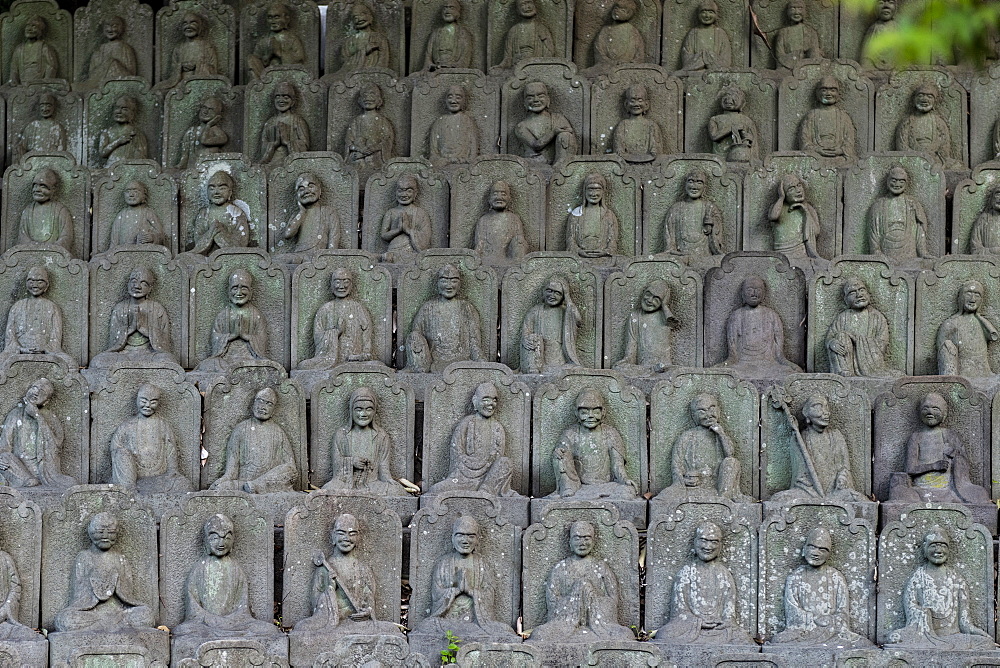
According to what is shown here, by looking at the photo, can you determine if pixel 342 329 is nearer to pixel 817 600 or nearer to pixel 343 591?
pixel 343 591

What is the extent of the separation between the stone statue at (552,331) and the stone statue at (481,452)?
771mm

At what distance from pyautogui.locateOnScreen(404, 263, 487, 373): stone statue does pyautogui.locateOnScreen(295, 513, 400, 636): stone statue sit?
202 centimetres

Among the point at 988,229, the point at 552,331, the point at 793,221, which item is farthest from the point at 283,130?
the point at 988,229

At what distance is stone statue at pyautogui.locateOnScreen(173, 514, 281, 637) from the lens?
12.0 metres

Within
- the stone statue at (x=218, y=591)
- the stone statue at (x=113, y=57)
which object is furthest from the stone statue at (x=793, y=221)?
the stone statue at (x=113, y=57)

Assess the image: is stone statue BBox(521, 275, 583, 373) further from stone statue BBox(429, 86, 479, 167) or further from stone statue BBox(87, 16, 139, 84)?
stone statue BBox(87, 16, 139, 84)

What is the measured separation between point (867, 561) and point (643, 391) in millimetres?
2237

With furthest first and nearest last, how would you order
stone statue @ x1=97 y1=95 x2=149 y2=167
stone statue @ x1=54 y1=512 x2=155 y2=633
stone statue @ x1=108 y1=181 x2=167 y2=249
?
stone statue @ x1=97 y1=95 x2=149 y2=167 < stone statue @ x1=108 y1=181 x2=167 y2=249 < stone statue @ x1=54 y1=512 x2=155 y2=633

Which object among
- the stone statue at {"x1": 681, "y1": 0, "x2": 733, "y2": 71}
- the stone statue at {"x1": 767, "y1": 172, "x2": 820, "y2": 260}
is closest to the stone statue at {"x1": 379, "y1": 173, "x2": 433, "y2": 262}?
the stone statue at {"x1": 767, "y1": 172, "x2": 820, "y2": 260}

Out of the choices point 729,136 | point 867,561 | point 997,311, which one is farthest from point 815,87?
point 867,561

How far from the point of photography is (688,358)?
1421 cm

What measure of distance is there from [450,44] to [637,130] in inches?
83.7

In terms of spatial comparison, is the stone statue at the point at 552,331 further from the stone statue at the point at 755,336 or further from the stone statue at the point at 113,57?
the stone statue at the point at 113,57

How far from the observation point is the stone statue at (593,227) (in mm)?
15031
